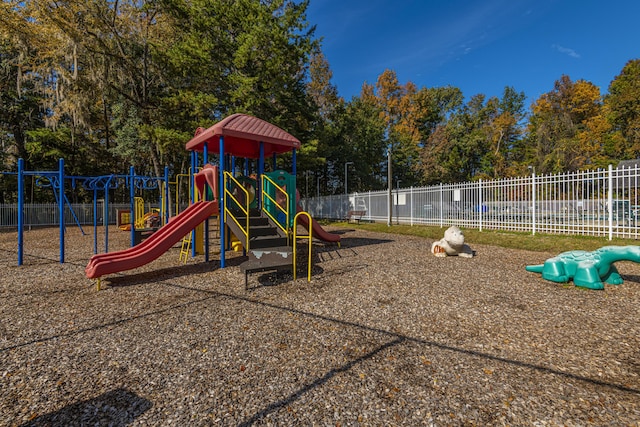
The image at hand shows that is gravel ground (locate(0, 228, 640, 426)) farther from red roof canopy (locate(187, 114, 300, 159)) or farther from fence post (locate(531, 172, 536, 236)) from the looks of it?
fence post (locate(531, 172, 536, 236))

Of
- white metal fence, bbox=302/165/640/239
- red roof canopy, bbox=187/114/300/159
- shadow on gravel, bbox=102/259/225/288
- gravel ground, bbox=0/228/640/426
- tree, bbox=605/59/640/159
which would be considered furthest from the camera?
tree, bbox=605/59/640/159

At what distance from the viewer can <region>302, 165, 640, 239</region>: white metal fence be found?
9.69 metres

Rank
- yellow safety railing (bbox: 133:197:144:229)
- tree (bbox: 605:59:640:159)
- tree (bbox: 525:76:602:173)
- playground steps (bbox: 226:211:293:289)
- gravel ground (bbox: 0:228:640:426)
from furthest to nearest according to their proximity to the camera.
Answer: tree (bbox: 525:76:602:173), tree (bbox: 605:59:640:159), yellow safety railing (bbox: 133:197:144:229), playground steps (bbox: 226:211:293:289), gravel ground (bbox: 0:228:640:426)

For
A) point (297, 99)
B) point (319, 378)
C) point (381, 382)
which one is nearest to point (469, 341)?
point (381, 382)

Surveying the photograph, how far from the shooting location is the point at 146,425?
2113 millimetres

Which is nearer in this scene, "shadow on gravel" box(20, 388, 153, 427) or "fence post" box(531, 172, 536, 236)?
"shadow on gravel" box(20, 388, 153, 427)

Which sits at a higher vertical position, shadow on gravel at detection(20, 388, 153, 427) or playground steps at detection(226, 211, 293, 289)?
playground steps at detection(226, 211, 293, 289)

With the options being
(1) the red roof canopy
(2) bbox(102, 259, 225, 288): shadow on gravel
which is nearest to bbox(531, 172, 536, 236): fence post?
(1) the red roof canopy

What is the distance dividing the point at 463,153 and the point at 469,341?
46501 mm

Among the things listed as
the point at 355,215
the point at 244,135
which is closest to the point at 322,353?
the point at 244,135

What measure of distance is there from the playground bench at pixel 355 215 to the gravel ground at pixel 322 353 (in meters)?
14.9

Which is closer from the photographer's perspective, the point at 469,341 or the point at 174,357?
the point at 174,357

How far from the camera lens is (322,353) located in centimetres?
311

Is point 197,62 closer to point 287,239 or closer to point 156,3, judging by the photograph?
point 156,3
